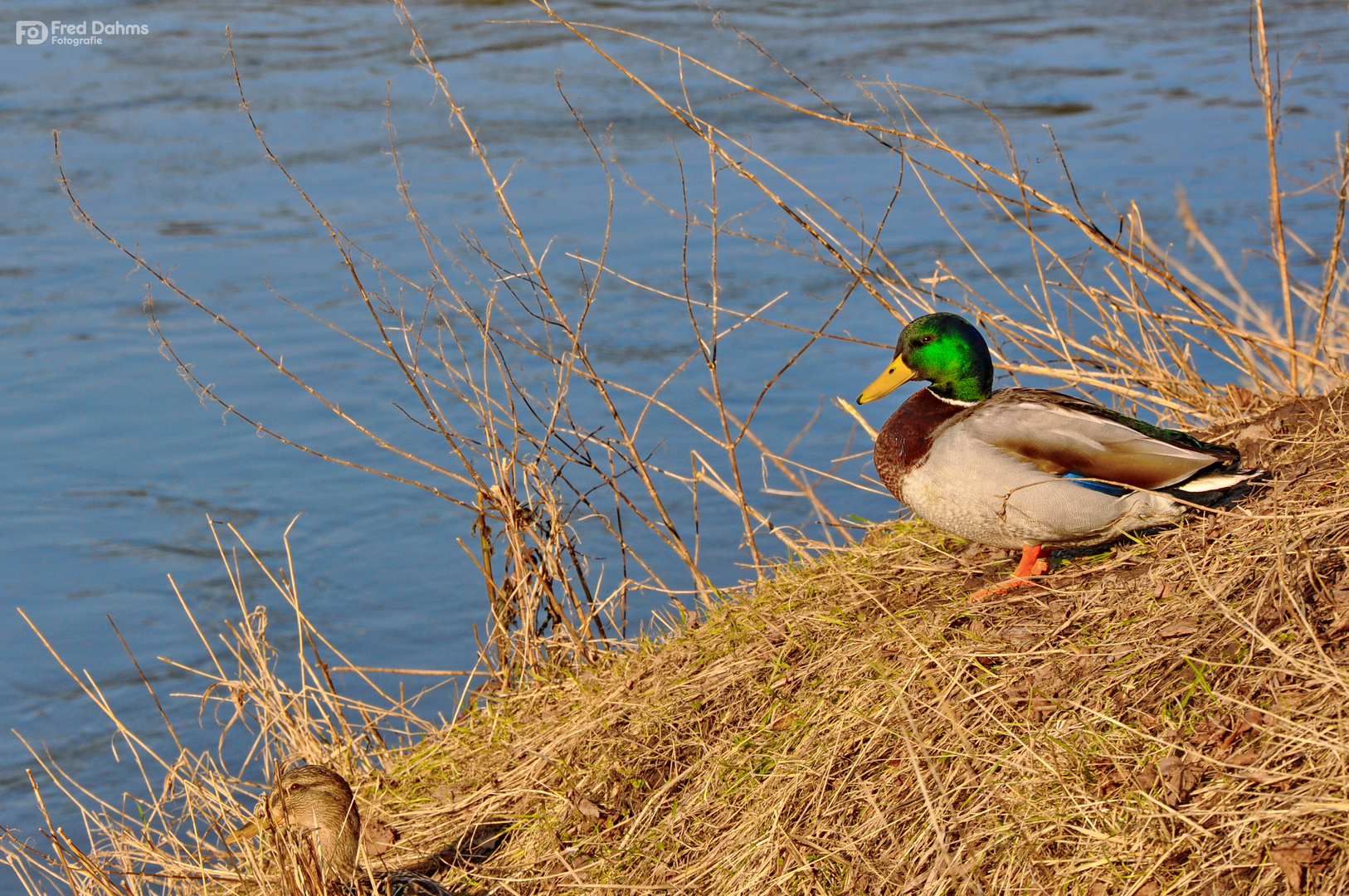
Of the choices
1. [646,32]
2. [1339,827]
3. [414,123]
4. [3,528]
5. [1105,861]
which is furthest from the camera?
[646,32]

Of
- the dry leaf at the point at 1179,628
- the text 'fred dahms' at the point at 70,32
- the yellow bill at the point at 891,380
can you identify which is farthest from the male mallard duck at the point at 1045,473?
the text 'fred dahms' at the point at 70,32

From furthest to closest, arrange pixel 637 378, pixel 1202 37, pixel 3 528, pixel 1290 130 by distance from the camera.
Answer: pixel 1202 37
pixel 1290 130
pixel 637 378
pixel 3 528

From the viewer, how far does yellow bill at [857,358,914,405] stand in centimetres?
317

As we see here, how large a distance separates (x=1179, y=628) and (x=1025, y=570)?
1.67ft

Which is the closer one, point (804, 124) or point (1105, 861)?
point (1105, 861)

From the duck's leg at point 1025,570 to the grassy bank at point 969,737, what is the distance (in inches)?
1.3

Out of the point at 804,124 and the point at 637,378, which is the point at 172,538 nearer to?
the point at 637,378

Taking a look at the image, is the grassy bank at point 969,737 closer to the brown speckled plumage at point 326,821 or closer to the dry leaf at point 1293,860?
the dry leaf at point 1293,860

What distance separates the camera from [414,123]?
11758mm

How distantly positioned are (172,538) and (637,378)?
105 inches

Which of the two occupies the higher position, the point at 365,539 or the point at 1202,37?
the point at 1202,37

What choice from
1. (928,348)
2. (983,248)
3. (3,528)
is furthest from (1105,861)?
(983,248)

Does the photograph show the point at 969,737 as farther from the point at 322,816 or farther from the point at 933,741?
the point at 322,816

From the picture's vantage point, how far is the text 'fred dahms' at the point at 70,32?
13758 mm
